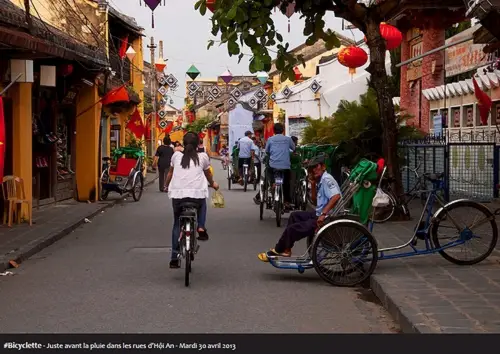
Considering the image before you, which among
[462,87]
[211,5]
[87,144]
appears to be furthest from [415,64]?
[211,5]

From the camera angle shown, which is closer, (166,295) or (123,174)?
(166,295)

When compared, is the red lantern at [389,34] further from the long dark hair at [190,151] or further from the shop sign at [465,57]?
the long dark hair at [190,151]

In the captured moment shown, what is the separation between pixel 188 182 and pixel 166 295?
1604 mm

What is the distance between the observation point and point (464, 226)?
9.30 m

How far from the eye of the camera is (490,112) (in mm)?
20188

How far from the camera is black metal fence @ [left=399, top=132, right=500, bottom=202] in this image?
17.6 m

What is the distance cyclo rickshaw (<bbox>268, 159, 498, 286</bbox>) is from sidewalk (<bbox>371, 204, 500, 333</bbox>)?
0.22m

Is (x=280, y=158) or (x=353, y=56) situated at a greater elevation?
(x=353, y=56)

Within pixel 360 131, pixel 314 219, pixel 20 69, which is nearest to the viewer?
pixel 314 219

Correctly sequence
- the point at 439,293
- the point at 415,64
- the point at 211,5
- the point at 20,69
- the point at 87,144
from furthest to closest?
the point at 415,64
the point at 87,144
the point at 20,69
the point at 211,5
the point at 439,293

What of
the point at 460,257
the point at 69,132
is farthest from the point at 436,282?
the point at 69,132

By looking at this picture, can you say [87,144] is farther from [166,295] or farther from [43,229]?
[166,295]

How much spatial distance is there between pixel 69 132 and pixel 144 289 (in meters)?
13.4
